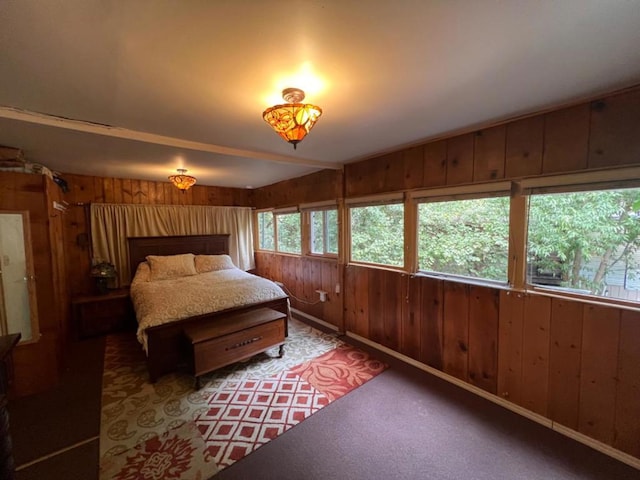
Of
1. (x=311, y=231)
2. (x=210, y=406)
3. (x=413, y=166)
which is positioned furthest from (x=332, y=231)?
(x=210, y=406)

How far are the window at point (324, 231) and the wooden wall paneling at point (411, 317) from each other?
1218mm

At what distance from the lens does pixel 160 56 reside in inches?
44.3

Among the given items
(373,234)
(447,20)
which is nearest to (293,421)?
(373,234)

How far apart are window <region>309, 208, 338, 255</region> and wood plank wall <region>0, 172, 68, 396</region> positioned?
9.47 feet

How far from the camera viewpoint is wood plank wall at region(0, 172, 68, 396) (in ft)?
7.07

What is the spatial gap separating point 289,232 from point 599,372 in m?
3.82

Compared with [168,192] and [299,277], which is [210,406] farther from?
[168,192]

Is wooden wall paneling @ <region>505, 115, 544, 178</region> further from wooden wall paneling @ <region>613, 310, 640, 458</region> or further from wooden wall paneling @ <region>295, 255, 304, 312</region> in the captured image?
wooden wall paneling @ <region>295, 255, 304, 312</region>

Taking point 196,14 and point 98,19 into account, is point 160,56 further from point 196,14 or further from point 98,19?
point 196,14

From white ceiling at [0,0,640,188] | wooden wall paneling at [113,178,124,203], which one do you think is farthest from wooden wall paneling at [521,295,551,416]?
wooden wall paneling at [113,178,124,203]

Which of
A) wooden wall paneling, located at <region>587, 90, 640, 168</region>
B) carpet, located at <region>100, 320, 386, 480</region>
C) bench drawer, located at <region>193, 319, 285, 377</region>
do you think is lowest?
carpet, located at <region>100, 320, 386, 480</region>

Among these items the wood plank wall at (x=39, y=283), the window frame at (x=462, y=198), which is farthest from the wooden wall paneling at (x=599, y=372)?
the wood plank wall at (x=39, y=283)

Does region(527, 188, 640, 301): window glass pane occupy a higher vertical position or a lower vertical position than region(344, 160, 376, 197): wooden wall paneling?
lower

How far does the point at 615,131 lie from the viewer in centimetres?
153
